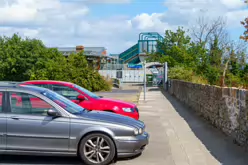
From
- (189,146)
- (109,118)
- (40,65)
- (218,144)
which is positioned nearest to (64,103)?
(109,118)

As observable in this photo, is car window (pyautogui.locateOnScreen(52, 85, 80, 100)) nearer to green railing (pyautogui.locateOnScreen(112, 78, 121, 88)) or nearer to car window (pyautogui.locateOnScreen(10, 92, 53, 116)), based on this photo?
car window (pyautogui.locateOnScreen(10, 92, 53, 116))

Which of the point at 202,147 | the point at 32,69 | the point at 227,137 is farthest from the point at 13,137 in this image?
the point at 32,69

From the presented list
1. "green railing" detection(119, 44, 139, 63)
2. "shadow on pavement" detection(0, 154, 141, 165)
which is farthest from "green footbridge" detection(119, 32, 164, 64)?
"shadow on pavement" detection(0, 154, 141, 165)

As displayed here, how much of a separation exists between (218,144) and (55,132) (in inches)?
159

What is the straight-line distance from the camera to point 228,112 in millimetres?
10164

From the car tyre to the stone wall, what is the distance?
2988 mm

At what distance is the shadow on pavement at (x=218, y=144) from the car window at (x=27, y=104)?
3532 mm

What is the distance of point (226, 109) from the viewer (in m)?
10.4

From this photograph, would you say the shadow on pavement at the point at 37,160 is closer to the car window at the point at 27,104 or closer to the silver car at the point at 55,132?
the silver car at the point at 55,132

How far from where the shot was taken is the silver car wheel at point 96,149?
7.32m

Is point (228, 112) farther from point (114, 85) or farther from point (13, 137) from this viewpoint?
point (114, 85)

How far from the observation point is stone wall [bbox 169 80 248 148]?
8734 millimetres

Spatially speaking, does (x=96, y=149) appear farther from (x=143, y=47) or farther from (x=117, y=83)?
(x=143, y=47)

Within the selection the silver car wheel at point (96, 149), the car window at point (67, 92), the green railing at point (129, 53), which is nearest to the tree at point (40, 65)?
the car window at point (67, 92)
